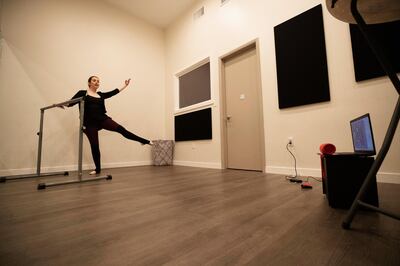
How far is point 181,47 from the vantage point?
14.7 feet

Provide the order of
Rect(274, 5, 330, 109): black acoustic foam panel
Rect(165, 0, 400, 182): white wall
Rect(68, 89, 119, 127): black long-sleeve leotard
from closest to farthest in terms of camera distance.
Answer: Rect(165, 0, 400, 182): white wall < Rect(274, 5, 330, 109): black acoustic foam panel < Rect(68, 89, 119, 127): black long-sleeve leotard

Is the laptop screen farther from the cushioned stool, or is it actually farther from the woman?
the cushioned stool

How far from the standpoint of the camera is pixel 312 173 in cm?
220

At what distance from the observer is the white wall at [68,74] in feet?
10.0

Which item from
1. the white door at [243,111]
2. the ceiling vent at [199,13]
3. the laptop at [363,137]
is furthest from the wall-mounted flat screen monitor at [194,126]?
the laptop at [363,137]

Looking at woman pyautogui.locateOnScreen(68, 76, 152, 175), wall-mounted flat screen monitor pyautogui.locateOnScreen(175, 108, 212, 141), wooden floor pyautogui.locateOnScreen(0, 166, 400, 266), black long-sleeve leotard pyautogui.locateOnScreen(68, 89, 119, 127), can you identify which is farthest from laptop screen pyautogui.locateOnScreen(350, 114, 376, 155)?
black long-sleeve leotard pyautogui.locateOnScreen(68, 89, 119, 127)

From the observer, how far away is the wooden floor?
0.63m

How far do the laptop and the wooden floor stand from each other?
0.33m

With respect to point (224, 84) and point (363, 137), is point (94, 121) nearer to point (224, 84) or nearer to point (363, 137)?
point (224, 84)

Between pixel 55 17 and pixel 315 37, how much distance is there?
14.2ft

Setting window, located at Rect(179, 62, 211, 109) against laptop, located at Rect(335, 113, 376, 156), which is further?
window, located at Rect(179, 62, 211, 109)

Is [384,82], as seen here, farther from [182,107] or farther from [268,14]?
[182,107]

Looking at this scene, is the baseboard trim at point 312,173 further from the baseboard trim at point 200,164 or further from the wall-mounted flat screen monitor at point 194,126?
the wall-mounted flat screen monitor at point 194,126

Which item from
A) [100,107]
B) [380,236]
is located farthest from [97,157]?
[380,236]
